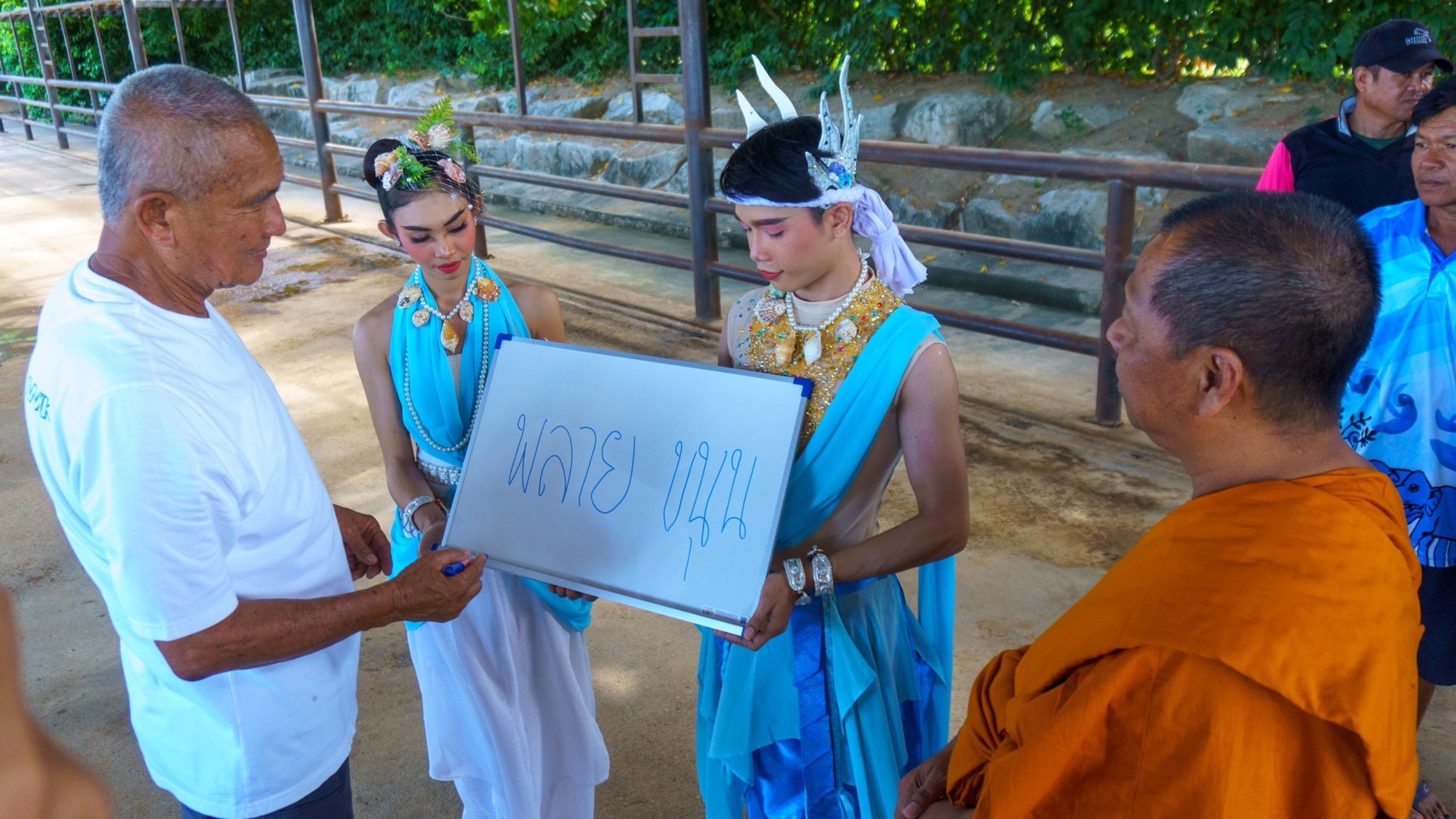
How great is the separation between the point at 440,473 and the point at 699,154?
354cm

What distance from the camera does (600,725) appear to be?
2480mm

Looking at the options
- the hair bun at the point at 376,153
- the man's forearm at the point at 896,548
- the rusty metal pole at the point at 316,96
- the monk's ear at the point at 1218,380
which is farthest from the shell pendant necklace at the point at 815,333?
the rusty metal pole at the point at 316,96

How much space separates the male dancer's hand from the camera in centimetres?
150

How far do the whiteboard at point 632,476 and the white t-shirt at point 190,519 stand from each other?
0.96 ft

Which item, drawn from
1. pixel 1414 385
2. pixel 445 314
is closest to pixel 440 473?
pixel 445 314

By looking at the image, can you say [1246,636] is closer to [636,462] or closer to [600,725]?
[636,462]

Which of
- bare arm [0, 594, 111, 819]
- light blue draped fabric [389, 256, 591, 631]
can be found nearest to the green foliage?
light blue draped fabric [389, 256, 591, 631]

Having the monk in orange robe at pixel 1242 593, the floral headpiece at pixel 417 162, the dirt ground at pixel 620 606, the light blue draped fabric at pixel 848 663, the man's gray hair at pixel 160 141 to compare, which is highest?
the man's gray hair at pixel 160 141

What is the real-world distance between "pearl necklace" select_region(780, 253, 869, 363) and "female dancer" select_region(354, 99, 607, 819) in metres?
0.57

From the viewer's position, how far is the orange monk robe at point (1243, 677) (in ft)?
2.89

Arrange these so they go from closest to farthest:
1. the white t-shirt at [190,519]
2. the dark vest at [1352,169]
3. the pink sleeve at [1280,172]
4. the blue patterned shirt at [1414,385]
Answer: the white t-shirt at [190,519]
the blue patterned shirt at [1414,385]
the dark vest at [1352,169]
the pink sleeve at [1280,172]

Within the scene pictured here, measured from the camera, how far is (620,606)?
300 centimetres

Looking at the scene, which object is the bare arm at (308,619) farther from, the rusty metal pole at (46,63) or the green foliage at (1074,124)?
the rusty metal pole at (46,63)

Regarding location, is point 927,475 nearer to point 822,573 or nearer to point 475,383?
point 822,573
